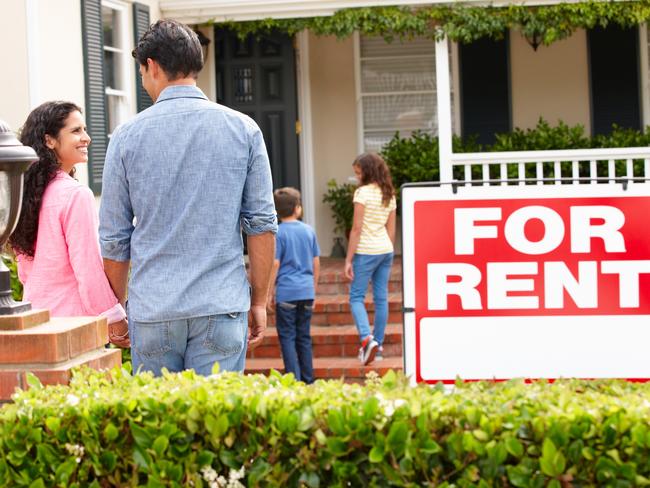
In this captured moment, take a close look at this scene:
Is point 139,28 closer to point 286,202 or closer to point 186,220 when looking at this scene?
point 286,202

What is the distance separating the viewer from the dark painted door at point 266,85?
12.4 meters

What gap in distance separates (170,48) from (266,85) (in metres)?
8.48

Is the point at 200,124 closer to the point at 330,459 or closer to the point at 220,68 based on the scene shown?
the point at 330,459

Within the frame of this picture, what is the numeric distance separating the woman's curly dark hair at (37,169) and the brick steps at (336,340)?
5006 millimetres

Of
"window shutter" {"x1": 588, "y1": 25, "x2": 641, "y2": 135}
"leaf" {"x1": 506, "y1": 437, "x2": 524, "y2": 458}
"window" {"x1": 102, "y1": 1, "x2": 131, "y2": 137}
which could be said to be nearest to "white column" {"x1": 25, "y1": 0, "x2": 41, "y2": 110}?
"window" {"x1": 102, "y1": 1, "x2": 131, "y2": 137}

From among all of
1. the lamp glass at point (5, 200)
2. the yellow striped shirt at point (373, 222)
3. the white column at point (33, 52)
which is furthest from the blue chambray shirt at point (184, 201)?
the yellow striped shirt at point (373, 222)

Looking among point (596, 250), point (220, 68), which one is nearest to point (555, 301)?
point (596, 250)

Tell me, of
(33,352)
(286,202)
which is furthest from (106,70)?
(33,352)

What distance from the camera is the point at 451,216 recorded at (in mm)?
3867

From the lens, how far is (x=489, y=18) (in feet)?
34.6

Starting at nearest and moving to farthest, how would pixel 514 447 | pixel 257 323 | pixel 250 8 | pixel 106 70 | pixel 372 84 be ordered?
1. pixel 514 447
2. pixel 257 323
3. pixel 106 70
4. pixel 250 8
5. pixel 372 84

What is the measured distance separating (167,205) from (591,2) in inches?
293

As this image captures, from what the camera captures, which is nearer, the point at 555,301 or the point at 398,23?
the point at 555,301

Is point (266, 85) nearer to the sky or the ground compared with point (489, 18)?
nearer to the ground
